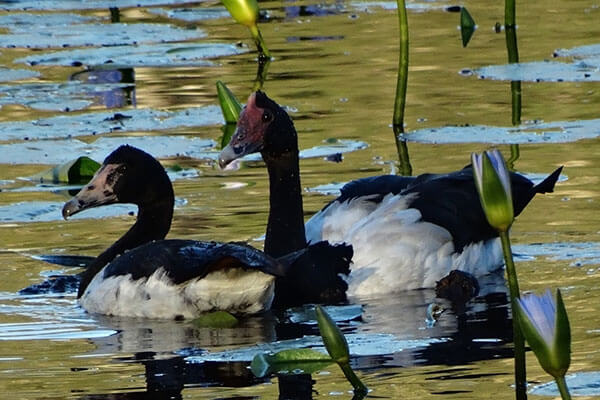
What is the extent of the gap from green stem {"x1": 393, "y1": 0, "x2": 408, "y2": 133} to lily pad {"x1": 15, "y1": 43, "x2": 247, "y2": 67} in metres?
3.22

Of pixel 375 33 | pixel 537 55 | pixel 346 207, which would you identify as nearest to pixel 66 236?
pixel 346 207

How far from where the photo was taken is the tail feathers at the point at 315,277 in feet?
24.3

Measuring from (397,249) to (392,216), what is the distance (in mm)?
210

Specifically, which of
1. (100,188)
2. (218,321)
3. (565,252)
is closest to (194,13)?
(100,188)

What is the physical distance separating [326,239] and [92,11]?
10.4 m

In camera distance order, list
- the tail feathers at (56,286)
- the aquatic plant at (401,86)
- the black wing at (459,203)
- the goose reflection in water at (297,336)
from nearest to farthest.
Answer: the goose reflection in water at (297,336)
the tail feathers at (56,286)
the black wing at (459,203)
the aquatic plant at (401,86)

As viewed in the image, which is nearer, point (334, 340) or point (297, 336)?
point (334, 340)

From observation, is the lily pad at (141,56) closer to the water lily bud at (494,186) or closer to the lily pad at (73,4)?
the lily pad at (73,4)

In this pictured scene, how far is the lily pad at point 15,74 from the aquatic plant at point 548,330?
9.43m

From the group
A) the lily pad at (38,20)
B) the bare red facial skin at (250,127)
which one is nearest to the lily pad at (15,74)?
the lily pad at (38,20)

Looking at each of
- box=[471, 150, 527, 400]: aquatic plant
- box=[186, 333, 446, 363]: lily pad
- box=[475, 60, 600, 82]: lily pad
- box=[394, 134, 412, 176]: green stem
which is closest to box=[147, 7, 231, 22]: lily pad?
box=[475, 60, 600, 82]: lily pad

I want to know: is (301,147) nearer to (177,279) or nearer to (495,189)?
(177,279)

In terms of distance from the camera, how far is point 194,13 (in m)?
17.0

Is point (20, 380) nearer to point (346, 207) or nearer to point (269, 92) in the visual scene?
point (346, 207)
